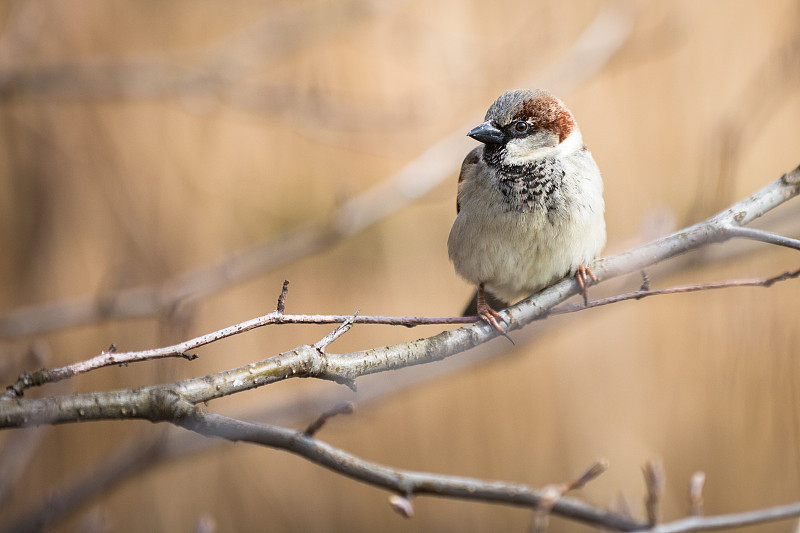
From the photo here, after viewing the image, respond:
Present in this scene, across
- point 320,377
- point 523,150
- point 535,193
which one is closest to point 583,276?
point 535,193

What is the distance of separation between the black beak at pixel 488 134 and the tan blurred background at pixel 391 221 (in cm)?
80

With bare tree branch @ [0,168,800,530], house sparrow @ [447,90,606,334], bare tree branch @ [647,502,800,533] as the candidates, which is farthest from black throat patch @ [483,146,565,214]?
bare tree branch @ [647,502,800,533]

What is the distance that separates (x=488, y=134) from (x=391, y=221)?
114 centimetres

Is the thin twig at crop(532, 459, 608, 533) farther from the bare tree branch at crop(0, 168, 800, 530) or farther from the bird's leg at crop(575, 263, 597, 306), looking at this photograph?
the bird's leg at crop(575, 263, 597, 306)

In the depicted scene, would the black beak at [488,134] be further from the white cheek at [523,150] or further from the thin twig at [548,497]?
the thin twig at [548,497]

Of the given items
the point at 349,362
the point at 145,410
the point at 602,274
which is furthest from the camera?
the point at 602,274

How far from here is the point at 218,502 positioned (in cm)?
249

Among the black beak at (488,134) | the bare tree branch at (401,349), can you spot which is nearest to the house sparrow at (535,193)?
the black beak at (488,134)

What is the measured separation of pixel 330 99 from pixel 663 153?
1292mm

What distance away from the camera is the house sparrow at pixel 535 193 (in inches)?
63.1

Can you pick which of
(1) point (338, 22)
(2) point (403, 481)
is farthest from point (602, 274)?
(1) point (338, 22)

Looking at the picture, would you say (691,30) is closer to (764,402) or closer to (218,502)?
(764,402)

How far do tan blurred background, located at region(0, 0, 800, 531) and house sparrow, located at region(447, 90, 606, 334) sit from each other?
28.9 inches

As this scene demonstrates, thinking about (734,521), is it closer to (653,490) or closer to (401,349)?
(653,490)
